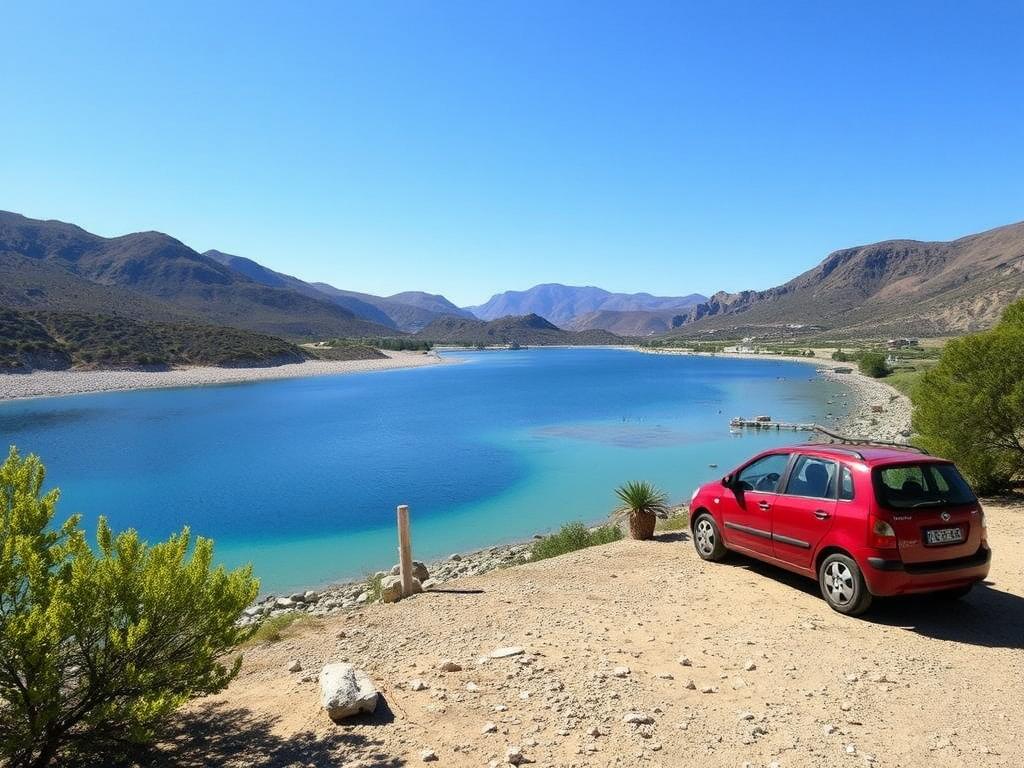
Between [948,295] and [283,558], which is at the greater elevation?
[948,295]

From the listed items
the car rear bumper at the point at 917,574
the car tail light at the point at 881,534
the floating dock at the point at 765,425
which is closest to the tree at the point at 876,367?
the floating dock at the point at 765,425

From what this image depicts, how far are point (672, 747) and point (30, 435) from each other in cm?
4763

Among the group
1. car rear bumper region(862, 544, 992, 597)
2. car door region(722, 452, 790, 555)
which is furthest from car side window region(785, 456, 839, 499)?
car rear bumper region(862, 544, 992, 597)

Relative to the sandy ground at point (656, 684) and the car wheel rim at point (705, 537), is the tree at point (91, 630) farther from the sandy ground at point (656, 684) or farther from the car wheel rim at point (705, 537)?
the car wheel rim at point (705, 537)

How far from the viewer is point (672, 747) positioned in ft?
13.7

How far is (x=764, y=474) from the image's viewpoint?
7863mm

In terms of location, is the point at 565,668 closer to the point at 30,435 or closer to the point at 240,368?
the point at 30,435

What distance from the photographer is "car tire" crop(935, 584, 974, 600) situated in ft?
20.9

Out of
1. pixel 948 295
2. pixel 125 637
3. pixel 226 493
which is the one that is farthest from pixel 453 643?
pixel 948 295

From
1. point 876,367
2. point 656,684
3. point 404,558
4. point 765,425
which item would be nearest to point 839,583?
point 656,684

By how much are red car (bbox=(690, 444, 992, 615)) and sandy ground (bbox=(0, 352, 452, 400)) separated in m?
71.9

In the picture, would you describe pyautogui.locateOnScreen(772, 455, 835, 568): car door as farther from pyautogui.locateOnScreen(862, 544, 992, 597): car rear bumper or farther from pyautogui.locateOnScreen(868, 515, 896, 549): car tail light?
pyautogui.locateOnScreen(862, 544, 992, 597): car rear bumper

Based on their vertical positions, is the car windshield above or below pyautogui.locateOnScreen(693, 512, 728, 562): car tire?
above

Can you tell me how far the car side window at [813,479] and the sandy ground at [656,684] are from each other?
1.21 m
